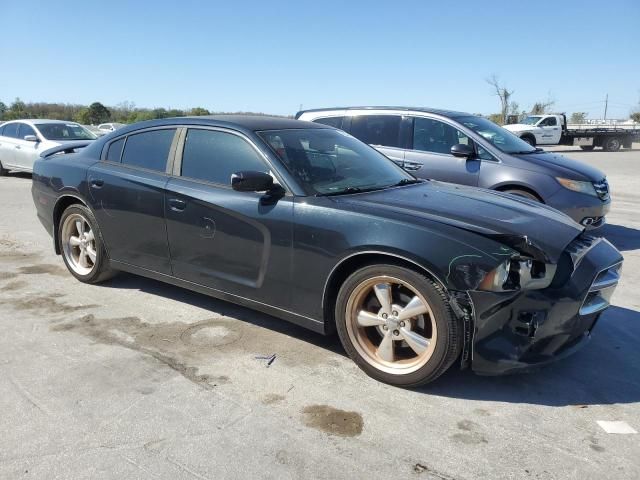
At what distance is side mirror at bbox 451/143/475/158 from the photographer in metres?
6.94

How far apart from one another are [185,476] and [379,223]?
67.4 inches

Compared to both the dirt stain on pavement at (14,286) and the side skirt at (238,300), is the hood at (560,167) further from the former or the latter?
the dirt stain on pavement at (14,286)

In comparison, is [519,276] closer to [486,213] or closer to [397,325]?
[486,213]

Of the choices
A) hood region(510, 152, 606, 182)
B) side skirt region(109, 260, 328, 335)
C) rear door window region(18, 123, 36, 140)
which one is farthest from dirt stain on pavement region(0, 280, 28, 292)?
rear door window region(18, 123, 36, 140)

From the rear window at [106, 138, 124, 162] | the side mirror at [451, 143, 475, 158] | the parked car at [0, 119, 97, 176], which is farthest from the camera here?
the parked car at [0, 119, 97, 176]

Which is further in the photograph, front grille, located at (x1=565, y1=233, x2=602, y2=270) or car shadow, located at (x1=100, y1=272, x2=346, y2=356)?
car shadow, located at (x1=100, y1=272, x2=346, y2=356)

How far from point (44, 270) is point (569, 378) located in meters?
5.01

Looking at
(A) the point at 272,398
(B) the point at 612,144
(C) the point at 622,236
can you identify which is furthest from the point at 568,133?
(A) the point at 272,398

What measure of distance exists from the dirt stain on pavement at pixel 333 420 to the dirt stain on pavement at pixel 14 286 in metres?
3.48

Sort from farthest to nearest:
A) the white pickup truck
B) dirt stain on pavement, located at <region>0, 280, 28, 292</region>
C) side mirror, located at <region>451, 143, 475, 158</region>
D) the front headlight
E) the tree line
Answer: the tree line < the white pickup truck < side mirror, located at <region>451, 143, 475, 158</region> < the front headlight < dirt stain on pavement, located at <region>0, 280, 28, 292</region>

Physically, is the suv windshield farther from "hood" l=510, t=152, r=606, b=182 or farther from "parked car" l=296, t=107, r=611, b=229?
"hood" l=510, t=152, r=606, b=182

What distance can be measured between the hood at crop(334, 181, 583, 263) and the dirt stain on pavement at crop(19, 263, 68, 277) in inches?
137

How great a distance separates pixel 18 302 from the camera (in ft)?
15.4

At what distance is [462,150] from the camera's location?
6941 millimetres
